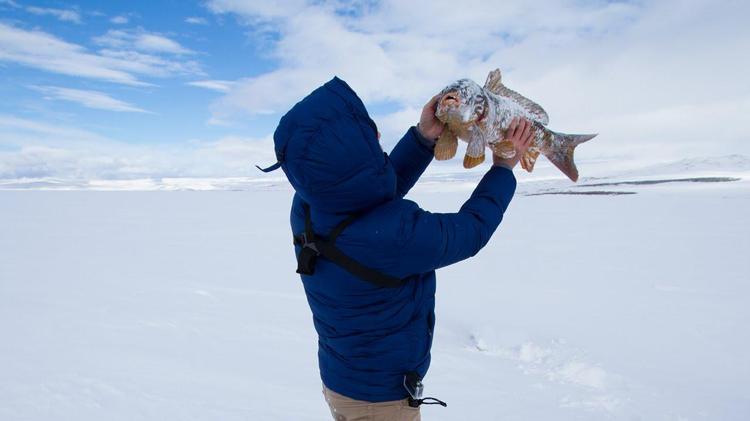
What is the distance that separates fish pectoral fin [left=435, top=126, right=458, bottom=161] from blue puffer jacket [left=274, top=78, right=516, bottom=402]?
1.26ft

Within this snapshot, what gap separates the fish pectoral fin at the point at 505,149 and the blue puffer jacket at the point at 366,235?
3.6 inches

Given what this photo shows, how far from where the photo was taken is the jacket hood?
1.24 m

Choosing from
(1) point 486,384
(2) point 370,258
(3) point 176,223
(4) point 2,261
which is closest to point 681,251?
(1) point 486,384

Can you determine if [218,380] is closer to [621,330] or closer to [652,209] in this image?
[621,330]

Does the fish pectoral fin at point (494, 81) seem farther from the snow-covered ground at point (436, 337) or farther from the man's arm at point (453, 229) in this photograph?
the snow-covered ground at point (436, 337)

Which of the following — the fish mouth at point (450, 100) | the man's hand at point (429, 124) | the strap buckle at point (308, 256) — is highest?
the fish mouth at point (450, 100)

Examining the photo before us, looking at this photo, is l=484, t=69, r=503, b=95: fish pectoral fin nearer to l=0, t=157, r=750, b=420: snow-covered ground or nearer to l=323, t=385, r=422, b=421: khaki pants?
l=323, t=385, r=422, b=421: khaki pants

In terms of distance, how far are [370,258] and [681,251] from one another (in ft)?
35.0

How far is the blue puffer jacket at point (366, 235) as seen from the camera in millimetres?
1258

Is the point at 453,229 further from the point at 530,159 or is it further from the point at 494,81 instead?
the point at 494,81

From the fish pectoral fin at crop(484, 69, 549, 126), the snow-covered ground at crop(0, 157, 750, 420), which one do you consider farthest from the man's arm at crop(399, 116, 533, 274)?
the snow-covered ground at crop(0, 157, 750, 420)

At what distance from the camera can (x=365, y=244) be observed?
130cm

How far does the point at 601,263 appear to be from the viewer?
8773 millimetres

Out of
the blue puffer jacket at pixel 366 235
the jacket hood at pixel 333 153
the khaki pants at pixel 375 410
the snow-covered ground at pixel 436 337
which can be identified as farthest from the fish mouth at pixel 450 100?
the snow-covered ground at pixel 436 337
